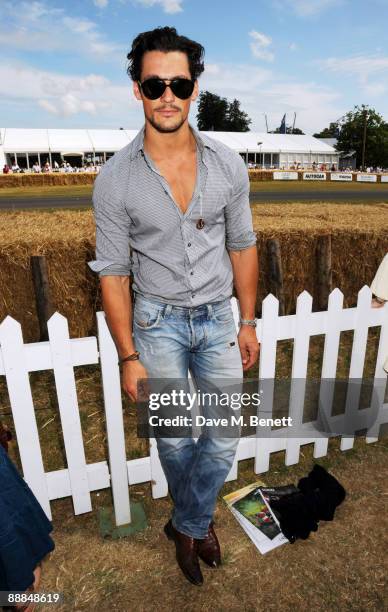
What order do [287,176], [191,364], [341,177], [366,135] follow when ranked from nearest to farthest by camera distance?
[191,364] → [287,176] → [341,177] → [366,135]

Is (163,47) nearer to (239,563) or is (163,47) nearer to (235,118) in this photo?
(239,563)

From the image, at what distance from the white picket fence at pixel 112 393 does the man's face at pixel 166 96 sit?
3.40 ft

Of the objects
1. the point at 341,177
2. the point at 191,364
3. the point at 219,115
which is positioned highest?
the point at 219,115

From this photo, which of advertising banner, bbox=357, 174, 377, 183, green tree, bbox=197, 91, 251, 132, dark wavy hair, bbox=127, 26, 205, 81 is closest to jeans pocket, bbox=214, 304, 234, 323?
dark wavy hair, bbox=127, 26, 205, 81

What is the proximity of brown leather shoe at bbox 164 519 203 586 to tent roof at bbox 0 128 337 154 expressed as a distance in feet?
144

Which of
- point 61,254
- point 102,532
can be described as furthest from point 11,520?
point 61,254

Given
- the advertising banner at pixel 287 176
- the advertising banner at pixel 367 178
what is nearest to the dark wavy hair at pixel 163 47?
the advertising banner at pixel 287 176

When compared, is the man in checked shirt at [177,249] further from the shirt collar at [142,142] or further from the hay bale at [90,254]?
the hay bale at [90,254]

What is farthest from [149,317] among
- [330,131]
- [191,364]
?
[330,131]

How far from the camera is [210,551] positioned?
2457 mm

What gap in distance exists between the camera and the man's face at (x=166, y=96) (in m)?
2.00

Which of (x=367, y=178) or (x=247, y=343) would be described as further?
(x=367, y=178)

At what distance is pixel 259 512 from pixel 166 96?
2581 mm

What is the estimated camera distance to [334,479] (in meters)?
2.97
